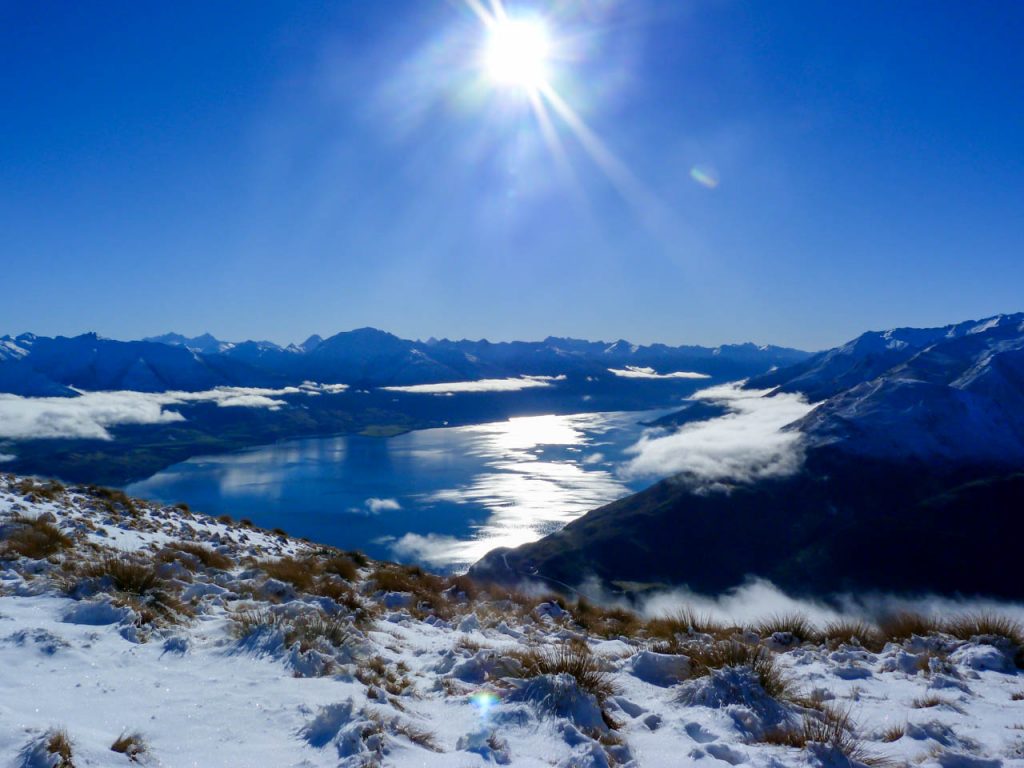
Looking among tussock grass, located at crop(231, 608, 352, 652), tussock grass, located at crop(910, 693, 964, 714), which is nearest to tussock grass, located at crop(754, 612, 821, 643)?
tussock grass, located at crop(910, 693, 964, 714)

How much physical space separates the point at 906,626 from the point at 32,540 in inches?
623

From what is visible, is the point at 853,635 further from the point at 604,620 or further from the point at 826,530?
the point at 826,530

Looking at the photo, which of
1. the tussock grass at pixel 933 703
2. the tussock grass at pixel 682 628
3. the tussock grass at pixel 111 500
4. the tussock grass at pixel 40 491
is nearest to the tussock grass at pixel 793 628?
the tussock grass at pixel 682 628

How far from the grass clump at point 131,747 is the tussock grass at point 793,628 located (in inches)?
377

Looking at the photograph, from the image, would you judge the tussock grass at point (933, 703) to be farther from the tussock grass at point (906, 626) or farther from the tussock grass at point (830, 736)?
the tussock grass at point (906, 626)

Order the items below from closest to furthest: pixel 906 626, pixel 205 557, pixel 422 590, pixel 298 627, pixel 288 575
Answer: pixel 298 627
pixel 906 626
pixel 288 575
pixel 205 557
pixel 422 590

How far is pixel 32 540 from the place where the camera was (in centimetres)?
1123

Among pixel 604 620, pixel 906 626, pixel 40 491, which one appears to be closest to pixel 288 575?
pixel 604 620

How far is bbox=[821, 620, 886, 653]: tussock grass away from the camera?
386 inches

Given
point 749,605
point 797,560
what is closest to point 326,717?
point 749,605

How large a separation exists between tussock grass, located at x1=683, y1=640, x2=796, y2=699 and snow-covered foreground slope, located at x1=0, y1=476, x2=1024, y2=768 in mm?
39

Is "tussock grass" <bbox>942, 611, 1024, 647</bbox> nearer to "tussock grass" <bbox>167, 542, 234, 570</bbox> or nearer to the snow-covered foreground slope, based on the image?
the snow-covered foreground slope

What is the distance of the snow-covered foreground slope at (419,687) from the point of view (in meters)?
5.05

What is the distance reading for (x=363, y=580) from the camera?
14258 millimetres
